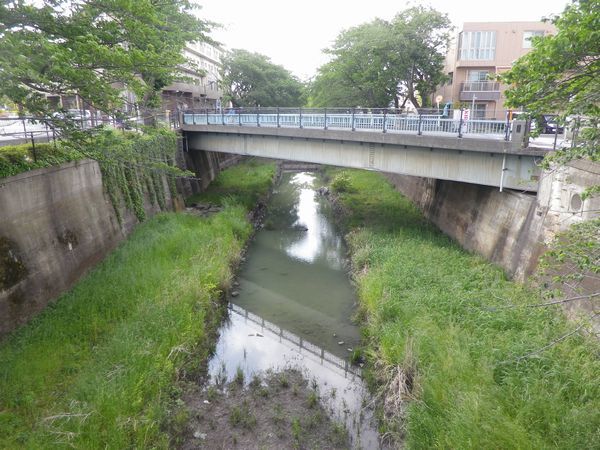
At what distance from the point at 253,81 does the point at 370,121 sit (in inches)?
1222

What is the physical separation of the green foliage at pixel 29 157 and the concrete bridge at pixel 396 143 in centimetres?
1016

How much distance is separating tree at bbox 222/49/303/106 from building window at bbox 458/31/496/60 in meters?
18.1

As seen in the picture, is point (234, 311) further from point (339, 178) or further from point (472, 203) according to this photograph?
point (339, 178)

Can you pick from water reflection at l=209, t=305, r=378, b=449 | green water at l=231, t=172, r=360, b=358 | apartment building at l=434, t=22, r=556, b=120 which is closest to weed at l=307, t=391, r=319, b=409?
water reflection at l=209, t=305, r=378, b=449

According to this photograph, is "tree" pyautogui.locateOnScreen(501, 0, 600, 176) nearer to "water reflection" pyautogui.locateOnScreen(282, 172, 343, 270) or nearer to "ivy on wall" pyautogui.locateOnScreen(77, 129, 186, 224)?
"ivy on wall" pyautogui.locateOnScreen(77, 129, 186, 224)

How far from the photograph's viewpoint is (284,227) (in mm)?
24547

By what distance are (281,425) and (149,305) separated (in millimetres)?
5147

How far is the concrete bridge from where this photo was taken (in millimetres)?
14078

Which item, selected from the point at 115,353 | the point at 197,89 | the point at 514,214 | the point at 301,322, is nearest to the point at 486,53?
the point at 514,214

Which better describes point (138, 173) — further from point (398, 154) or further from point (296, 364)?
point (296, 364)

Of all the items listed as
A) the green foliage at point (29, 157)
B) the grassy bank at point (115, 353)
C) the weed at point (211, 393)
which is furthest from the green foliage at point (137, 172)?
the weed at point (211, 393)

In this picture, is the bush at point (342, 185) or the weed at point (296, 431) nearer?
the weed at point (296, 431)

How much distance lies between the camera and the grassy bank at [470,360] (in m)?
6.66

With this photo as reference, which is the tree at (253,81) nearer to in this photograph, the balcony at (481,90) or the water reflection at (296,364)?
the balcony at (481,90)
